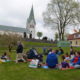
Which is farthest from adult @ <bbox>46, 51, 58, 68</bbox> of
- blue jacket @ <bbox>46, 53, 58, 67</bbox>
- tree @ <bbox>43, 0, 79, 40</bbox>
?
tree @ <bbox>43, 0, 79, 40</bbox>

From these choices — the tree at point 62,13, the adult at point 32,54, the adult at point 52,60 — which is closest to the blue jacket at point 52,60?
the adult at point 52,60

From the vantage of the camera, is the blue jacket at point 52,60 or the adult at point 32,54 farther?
the adult at point 32,54

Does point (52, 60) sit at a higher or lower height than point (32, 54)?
lower

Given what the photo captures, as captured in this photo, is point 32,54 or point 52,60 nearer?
point 52,60

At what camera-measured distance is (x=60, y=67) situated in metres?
15.2

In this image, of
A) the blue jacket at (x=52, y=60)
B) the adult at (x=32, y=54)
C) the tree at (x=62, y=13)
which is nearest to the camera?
the blue jacket at (x=52, y=60)

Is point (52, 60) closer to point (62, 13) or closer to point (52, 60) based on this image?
point (52, 60)

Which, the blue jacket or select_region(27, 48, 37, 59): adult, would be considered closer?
the blue jacket

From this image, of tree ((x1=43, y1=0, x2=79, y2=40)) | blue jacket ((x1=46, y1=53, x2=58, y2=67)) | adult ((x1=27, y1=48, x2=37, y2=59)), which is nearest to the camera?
blue jacket ((x1=46, y1=53, x2=58, y2=67))

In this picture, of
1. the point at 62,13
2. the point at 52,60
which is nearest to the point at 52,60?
the point at 52,60

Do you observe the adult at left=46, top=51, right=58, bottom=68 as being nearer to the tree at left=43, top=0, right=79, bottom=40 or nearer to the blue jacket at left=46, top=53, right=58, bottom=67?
the blue jacket at left=46, top=53, right=58, bottom=67

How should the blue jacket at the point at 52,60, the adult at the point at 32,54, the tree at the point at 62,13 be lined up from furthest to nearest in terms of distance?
1. the tree at the point at 62,13
2. the adult at the point at 32,54
3. the blue jacket at the point at 52,60

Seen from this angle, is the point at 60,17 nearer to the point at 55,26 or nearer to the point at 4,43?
the point at 55,26

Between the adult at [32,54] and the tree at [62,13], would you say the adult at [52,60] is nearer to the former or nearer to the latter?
the adult at [32,54]
